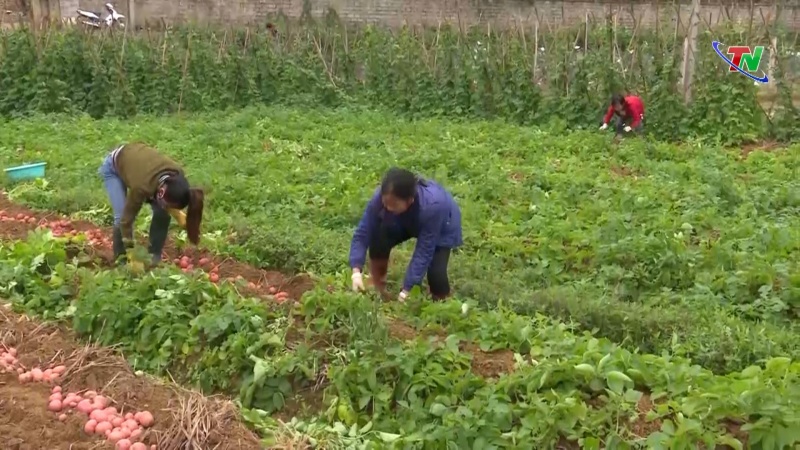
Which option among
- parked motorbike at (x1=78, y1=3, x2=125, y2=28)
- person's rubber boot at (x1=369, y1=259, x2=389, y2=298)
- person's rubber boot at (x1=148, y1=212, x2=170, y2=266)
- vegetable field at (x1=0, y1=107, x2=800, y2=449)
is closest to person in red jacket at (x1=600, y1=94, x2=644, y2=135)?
vegetable field at (x1=0, y1=107, x2=800, y2=449)

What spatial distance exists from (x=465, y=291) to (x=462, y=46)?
958 cm

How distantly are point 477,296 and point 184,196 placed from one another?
7.05 feet

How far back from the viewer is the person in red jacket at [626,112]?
1196 cm

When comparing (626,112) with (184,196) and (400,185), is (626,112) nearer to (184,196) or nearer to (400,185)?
(400,185)

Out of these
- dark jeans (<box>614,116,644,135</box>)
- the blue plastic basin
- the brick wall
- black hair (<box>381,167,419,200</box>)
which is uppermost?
the brick wall

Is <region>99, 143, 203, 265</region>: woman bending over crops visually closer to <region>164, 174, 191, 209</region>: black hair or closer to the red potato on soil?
<region>164, 174, 191, 209</region>: black hair

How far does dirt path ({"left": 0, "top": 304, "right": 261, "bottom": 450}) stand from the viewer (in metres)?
3.75

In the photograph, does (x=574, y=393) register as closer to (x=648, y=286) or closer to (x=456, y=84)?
(x=648, y=286)

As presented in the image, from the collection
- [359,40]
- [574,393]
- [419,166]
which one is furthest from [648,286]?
[359,40]

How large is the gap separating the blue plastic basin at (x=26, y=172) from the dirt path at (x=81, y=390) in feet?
15.6

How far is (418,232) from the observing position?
17.6 feet

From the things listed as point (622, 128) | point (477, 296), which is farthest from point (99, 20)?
point (477, 296)

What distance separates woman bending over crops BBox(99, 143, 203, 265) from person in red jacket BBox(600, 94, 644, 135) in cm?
794

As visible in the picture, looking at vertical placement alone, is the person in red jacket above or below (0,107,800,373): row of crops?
above
